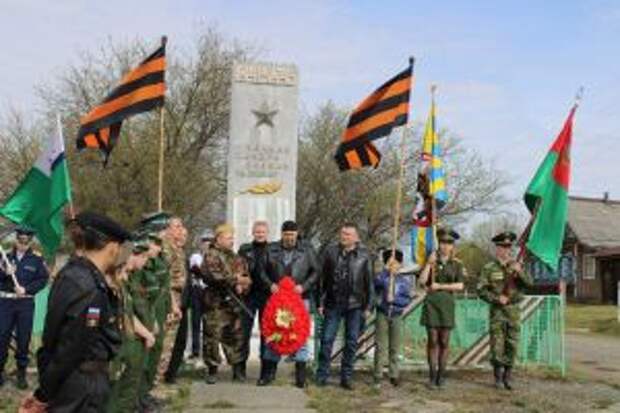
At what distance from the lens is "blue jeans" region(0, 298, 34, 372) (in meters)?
9.76

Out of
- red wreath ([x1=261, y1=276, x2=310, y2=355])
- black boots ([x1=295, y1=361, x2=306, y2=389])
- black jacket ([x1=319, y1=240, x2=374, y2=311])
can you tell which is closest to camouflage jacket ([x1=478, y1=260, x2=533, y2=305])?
black jacket ([x1=319, y1=240, x2=374, y2=311])

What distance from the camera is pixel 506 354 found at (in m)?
10.4

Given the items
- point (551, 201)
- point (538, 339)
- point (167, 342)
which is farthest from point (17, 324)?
point (538, 339)

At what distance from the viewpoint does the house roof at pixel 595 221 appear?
49.2 meters

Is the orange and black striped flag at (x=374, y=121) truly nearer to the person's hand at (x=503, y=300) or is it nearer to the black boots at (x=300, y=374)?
the person's hand at (x=503, y=300)

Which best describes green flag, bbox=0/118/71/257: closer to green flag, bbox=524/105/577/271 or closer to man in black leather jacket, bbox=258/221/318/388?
man in black leather jacket, bbox=258/221/318/388

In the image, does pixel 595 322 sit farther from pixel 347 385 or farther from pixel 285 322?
pixel 285 322

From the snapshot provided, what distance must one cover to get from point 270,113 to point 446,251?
370 cm

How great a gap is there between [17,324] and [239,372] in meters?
2.63

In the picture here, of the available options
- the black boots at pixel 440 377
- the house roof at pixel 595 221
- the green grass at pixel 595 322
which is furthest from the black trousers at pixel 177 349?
the house roof at pixel 595 221

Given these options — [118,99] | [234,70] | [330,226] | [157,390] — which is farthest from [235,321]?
[330,226]

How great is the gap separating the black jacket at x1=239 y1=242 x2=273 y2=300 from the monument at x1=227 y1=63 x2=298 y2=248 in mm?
2343

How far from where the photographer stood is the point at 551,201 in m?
10.6

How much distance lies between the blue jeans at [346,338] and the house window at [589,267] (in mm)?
39915
